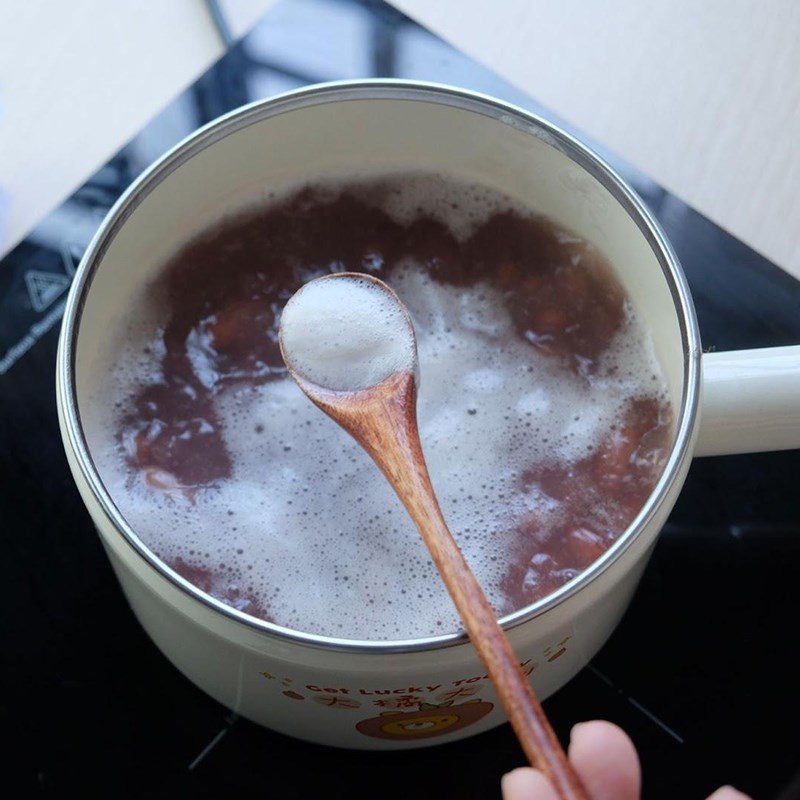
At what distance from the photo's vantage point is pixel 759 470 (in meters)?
0.59

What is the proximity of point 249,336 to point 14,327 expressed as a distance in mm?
149

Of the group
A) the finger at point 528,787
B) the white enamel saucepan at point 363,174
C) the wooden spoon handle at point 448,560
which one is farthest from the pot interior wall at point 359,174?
the finger at point 528,787

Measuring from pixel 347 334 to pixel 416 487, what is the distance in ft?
0.29

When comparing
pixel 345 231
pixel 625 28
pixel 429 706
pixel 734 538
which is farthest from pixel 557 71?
pixel 429 706

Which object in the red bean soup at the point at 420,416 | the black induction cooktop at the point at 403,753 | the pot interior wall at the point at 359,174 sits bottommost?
the black induction cooktop at the point at 403,753

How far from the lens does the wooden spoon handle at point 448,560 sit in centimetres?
32

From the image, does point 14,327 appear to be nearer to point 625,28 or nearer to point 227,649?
point 227,649

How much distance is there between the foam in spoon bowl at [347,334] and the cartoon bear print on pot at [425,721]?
0.43ft

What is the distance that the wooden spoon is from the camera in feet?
1.08

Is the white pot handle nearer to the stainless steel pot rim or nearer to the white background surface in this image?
the stainless steel pot rim

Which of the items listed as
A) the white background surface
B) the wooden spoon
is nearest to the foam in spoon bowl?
the wooden spoon

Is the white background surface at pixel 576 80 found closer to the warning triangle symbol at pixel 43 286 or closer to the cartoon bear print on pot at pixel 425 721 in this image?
the warning triangle symbol at pixel 43 286

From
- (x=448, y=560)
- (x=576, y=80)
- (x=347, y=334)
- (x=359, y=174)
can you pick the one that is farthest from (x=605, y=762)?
(x=576, y=80)

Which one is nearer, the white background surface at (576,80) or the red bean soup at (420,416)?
the red bean soup at (420,416)
